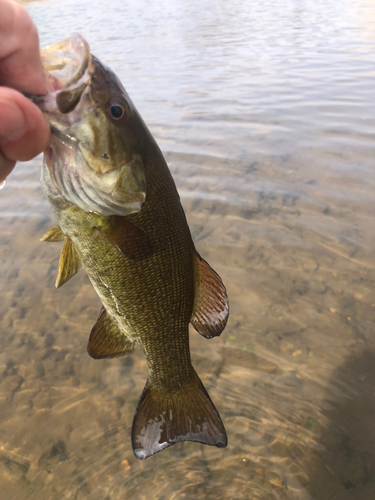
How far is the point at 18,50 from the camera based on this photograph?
1233 mm

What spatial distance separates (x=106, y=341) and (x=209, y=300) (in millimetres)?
629

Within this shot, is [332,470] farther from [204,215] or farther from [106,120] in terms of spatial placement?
[204,215]

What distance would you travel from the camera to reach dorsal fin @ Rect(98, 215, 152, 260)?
1.67m

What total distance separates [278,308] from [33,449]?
2483 mm

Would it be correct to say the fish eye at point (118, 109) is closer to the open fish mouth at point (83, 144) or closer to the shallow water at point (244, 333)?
the open fish mouth at point (83, 144)

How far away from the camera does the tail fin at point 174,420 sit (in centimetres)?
217

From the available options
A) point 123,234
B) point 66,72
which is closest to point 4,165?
point 66,72

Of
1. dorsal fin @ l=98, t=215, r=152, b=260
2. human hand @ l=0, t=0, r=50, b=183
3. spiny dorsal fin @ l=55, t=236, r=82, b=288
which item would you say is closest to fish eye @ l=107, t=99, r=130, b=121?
human hand @ l=0, t=0, r=50, b=183

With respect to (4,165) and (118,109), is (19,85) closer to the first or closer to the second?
(4,165)

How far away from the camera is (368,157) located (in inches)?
242

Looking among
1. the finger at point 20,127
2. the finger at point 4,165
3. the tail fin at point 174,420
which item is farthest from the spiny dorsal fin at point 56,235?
the tail fin at point 174,420

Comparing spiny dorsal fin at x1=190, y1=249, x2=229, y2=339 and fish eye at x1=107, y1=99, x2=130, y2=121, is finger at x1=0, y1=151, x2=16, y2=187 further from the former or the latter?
spiny dorsal fin at x1=190, y1=249, x2=229, y2=339

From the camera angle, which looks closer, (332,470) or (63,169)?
(63,169)

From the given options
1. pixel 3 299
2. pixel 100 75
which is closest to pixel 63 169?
pixel 100 75
